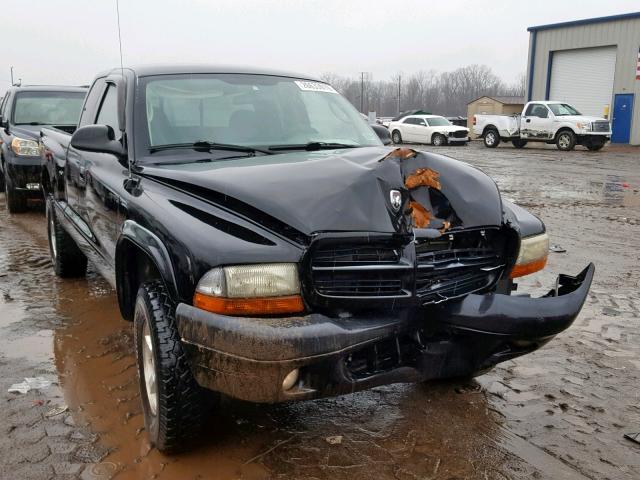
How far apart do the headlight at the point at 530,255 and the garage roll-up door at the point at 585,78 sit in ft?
104

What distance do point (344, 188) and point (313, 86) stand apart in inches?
77.8

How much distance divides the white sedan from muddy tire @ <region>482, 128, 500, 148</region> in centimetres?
170

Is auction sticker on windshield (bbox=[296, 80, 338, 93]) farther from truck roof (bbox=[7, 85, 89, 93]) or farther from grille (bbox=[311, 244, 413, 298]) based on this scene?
truck roof (bbox=[7, 85, 89, 93])

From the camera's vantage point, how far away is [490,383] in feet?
11.8

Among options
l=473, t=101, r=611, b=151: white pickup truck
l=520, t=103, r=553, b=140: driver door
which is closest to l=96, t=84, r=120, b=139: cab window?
l=473, t=101, r=611, b=151: white pickup truck

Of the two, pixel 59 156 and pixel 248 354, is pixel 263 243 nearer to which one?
pixel 248 354

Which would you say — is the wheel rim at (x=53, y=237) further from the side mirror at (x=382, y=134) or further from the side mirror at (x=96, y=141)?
the side mirror at (x=382, y=134)

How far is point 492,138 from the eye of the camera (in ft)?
92.6

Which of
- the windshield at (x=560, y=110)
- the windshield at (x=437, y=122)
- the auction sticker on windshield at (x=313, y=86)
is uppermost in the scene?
the windshield at (x=560, y=110)

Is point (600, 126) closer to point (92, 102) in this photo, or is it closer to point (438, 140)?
point (438, 140)

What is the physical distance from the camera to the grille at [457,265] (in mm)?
2492

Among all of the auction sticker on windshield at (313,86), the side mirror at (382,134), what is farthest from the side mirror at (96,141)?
the side mirror at (382,134)

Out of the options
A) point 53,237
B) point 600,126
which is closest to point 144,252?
point 53,237

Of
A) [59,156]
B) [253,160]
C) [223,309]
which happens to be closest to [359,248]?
[223,309]
